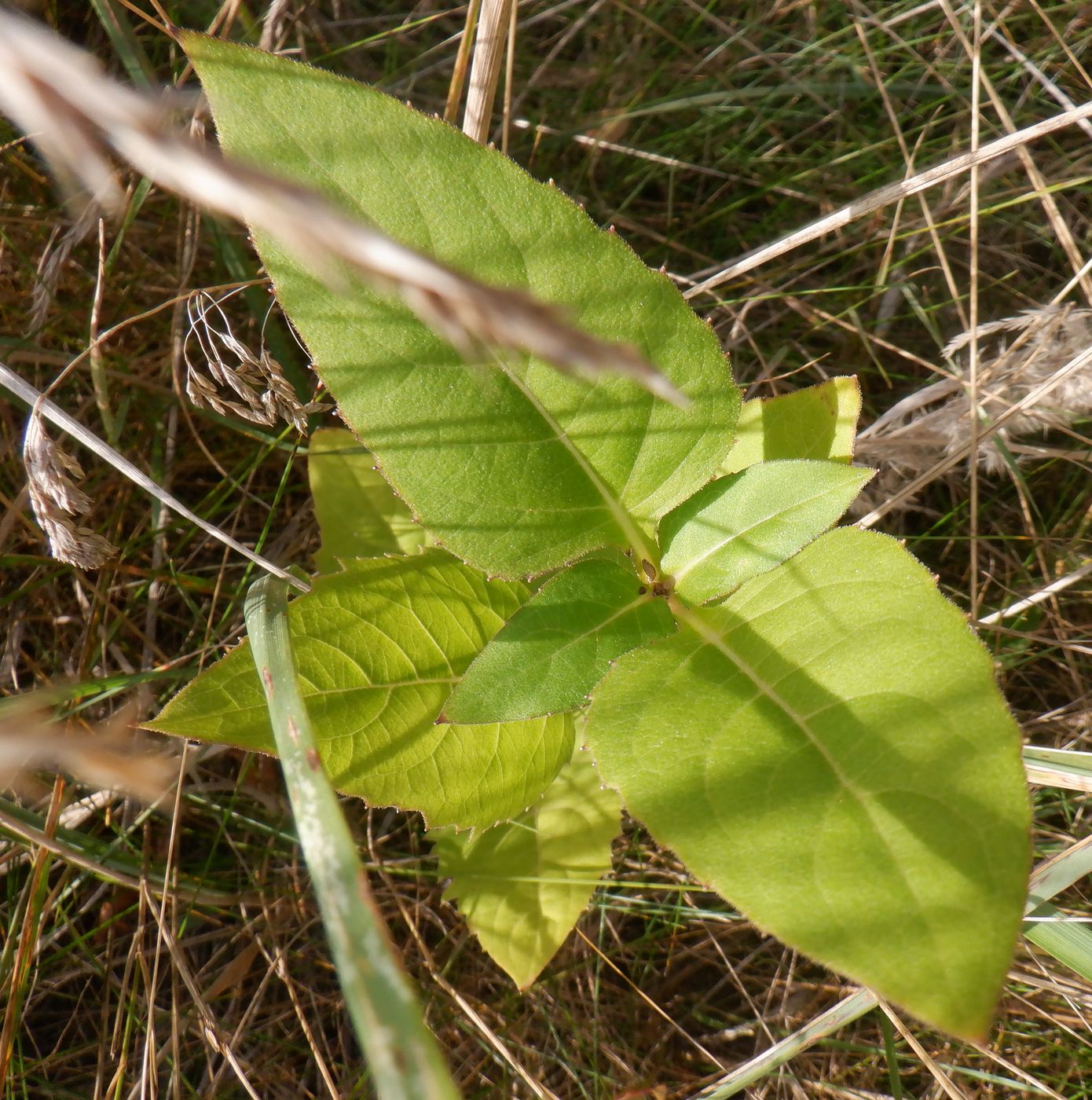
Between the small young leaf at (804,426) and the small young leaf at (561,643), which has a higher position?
the small young leaf at (804,426)

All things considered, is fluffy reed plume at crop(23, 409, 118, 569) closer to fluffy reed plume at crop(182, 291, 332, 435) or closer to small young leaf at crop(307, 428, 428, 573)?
fluffy reed plume at crop(182, 291, 332, 435)

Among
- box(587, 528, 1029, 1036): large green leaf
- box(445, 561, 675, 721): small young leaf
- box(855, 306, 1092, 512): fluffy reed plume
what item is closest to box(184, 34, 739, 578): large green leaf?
box(445, 561, 675, 721): small young leaf

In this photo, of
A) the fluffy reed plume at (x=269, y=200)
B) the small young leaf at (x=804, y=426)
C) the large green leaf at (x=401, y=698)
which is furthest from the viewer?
the small young leaf at (x=804, y=426)

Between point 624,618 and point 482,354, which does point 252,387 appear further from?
point 624,618

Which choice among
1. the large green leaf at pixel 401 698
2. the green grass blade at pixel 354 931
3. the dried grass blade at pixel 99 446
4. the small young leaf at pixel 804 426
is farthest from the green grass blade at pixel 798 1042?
the dried grass blade at pixel 99 446

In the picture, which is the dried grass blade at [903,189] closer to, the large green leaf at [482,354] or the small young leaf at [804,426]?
the small young leaf at [804,426]

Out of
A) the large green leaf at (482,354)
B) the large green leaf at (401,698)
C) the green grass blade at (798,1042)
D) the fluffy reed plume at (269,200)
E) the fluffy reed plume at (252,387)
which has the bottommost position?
the green grass blade at (798,1042)

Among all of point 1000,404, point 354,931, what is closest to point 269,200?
point 354,931

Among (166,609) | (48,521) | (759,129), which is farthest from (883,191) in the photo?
(166,609)
